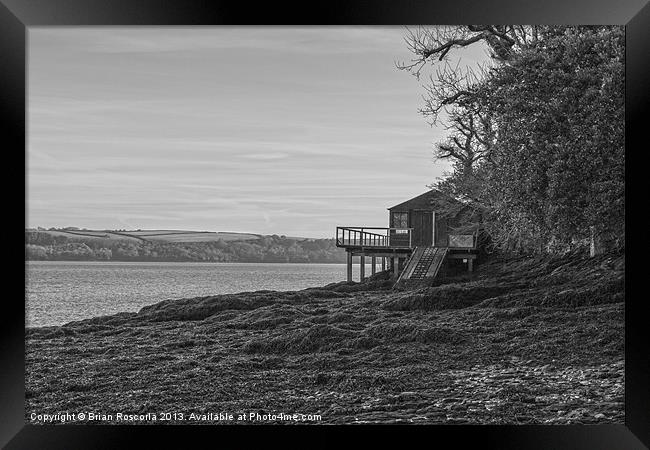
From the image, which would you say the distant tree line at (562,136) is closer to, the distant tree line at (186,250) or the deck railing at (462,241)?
the deck railing at (462,241)

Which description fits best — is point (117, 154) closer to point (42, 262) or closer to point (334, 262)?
point (42, 262)

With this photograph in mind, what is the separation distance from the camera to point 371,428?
475cm

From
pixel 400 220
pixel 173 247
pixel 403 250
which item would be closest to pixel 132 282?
pixel 173 247

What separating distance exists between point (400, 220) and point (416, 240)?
114 cm

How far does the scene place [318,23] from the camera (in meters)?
4.19

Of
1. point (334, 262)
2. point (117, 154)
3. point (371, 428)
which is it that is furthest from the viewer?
point (117, 154)

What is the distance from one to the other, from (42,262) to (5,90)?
35.8ft

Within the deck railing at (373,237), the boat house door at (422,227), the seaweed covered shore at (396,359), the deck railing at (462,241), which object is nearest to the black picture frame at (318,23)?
the seaweed covered shore at (396,359)

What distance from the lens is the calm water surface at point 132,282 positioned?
12883 mm

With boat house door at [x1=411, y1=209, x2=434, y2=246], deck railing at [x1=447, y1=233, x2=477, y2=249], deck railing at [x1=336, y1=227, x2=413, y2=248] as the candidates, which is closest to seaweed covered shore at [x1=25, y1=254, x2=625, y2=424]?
deck railing at [x1=447, y1=233, x2=477, y2=249]

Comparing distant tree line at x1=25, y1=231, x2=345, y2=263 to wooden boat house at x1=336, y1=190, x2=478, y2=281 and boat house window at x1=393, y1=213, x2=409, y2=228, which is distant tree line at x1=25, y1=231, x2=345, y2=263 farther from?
boat house window at x1=393, y1=213, x2=409, y2=228

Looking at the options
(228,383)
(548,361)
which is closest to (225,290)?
(228,383)

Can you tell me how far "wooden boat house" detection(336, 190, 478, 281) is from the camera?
1047 centimetres

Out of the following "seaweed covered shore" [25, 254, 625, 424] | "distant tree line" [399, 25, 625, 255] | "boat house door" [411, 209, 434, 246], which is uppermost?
"distant tree line" [399, 25, 625, 255]
